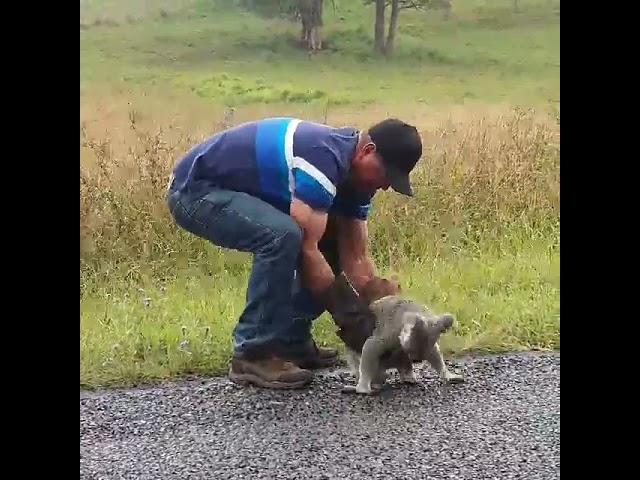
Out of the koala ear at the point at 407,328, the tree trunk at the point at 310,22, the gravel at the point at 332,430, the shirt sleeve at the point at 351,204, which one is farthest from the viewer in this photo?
the tree trunk at the point at 310,22

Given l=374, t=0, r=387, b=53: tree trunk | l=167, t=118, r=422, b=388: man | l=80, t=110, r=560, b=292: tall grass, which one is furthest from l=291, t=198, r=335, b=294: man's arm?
l=374, t=0, r=387, b=53: tree trunk

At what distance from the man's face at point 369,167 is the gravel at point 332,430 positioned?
101 cm

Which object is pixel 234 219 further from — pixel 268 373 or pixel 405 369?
pixel 405 369

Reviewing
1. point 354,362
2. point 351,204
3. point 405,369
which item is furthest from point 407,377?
point 351,204

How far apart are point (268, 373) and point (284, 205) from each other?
33.2 inches

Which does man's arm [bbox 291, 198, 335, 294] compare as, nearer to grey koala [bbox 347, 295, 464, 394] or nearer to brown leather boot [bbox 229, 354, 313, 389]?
grey koala [bbox 347, 295, 464, 394]

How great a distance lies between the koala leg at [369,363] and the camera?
409 cm

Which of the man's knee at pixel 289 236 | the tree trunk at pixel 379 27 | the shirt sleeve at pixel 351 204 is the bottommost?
the man's knee at pixel 289 236

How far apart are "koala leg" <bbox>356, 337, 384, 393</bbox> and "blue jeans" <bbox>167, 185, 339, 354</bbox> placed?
46cm

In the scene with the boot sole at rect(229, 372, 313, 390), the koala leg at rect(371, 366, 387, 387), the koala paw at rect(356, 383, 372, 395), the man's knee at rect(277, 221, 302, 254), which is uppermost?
the man's knee at rect(277, 221, 302, 254)

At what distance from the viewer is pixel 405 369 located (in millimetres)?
4254

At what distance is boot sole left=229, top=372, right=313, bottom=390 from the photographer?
420 cm

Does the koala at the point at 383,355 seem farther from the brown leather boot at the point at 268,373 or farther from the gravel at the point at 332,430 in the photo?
the brown leather boot at the point at 268,373

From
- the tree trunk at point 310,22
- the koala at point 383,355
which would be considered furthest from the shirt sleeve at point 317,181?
the tree trunk at point 310,22
